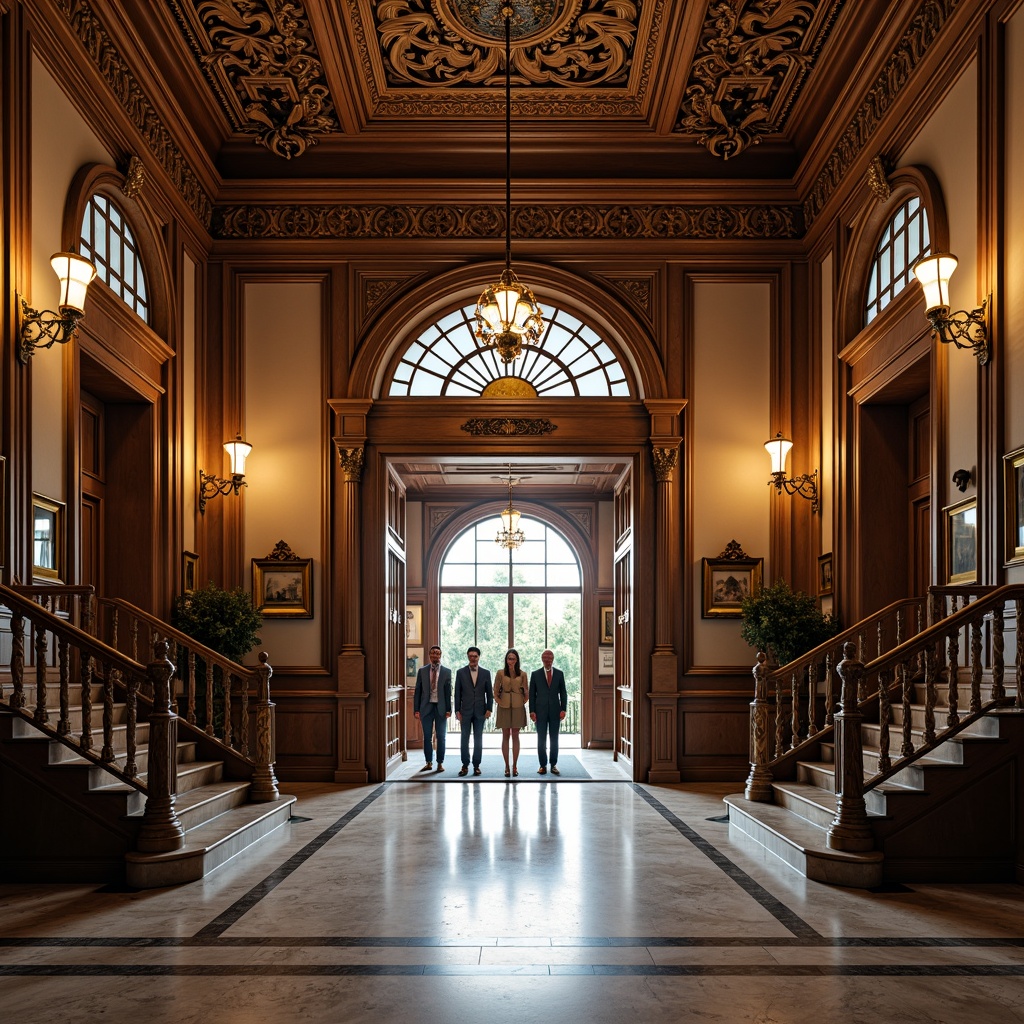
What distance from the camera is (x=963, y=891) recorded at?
5.64 metres

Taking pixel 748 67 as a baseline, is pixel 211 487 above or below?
below

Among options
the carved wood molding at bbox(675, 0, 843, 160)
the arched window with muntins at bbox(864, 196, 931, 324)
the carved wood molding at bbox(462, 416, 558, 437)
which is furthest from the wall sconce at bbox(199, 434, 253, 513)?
the arched window with muntins at bbox(864, 196, 931, 324)

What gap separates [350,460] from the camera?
10664mm

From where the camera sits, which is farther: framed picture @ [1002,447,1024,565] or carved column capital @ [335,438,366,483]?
carved column capital @ [335,438,366,483]

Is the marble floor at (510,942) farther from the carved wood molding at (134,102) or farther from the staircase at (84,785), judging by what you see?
the carved wood molding at (134,102)

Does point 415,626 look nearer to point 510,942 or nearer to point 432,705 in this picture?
point 432,705

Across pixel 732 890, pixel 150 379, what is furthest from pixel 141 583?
pixel 732 890

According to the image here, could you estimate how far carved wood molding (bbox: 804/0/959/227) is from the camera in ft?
24.9

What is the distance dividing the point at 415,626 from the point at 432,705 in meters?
4.54

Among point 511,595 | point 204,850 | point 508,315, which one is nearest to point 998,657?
point 508,315

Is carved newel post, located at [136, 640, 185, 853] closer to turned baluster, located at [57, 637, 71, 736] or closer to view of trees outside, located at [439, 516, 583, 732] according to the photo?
turned baluster, located at [57, 637, 71, 736]

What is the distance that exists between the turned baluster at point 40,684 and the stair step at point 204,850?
848mm

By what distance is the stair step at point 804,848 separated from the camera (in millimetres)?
5762

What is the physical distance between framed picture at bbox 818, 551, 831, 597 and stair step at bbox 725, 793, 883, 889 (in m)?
2.75
